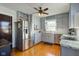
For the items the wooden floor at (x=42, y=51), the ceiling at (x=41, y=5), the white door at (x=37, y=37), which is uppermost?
the ceiling at (x=41, y=5)

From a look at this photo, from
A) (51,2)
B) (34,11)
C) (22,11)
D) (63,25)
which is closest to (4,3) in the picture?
(22,11)

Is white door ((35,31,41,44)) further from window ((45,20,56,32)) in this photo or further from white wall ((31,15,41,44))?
window ((45,20,56,32))

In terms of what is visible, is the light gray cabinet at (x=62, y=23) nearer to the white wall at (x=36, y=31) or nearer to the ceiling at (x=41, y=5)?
the ceiling at (x=41, y=5)

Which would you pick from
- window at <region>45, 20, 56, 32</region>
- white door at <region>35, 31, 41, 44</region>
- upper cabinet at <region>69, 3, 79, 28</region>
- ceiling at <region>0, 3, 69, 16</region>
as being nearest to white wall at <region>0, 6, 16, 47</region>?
ceiling at <region>0, 3, 69, 16</region>

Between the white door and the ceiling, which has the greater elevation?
the ceiling

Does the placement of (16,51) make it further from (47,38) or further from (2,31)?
(47,38)

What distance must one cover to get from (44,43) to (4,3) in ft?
2.39

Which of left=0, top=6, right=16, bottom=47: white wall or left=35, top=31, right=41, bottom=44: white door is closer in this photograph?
left=0, top=6, right=16, bottom=47: white wall

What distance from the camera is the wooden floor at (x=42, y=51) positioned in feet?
3.11

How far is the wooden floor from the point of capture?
95 cm

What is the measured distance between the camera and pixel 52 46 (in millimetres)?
1042

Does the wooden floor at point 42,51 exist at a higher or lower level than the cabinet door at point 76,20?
lower

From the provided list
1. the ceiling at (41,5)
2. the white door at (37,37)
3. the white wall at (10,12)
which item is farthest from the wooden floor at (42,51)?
the ceiling at (41,5)

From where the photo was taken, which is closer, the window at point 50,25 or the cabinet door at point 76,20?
the cabinet door at point 76,20
